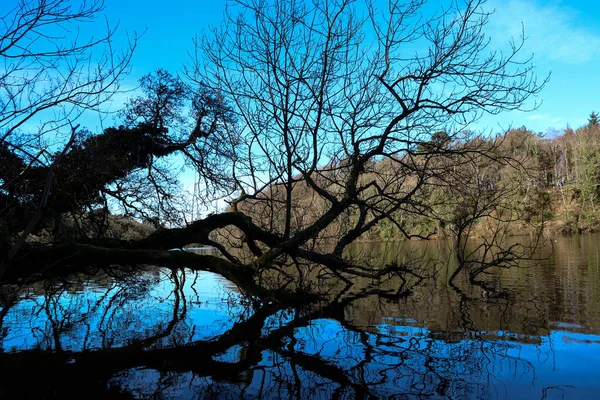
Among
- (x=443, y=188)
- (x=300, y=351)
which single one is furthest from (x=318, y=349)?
(x=443, y=188)

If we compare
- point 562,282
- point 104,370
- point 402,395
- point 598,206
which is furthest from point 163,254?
point 598,206

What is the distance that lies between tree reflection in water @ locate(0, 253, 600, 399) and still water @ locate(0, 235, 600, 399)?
0.06 ft

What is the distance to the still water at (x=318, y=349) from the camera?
11.1ft

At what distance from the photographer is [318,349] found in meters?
4.54

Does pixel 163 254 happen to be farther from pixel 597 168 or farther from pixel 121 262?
pixel 597 168

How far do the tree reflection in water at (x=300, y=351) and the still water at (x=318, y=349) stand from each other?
0.06 ft

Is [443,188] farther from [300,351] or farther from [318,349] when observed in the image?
[300,351]

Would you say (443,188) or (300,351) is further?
(443,188)

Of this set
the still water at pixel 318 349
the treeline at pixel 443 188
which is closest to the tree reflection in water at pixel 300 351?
the still water at pixel 318 349

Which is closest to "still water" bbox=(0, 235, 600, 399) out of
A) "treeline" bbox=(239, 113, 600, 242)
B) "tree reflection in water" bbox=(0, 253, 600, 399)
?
"tree reflection in water" bbox=(0, 253, 600, 399)

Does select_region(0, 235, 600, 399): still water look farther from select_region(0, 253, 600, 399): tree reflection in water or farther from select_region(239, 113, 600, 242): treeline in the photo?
select_region(239, 113, 600, 242): treeline

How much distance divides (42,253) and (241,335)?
353cm

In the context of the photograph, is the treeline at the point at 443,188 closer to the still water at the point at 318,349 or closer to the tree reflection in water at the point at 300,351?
the still water at the point at 318,349

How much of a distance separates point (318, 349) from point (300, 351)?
22 cm
